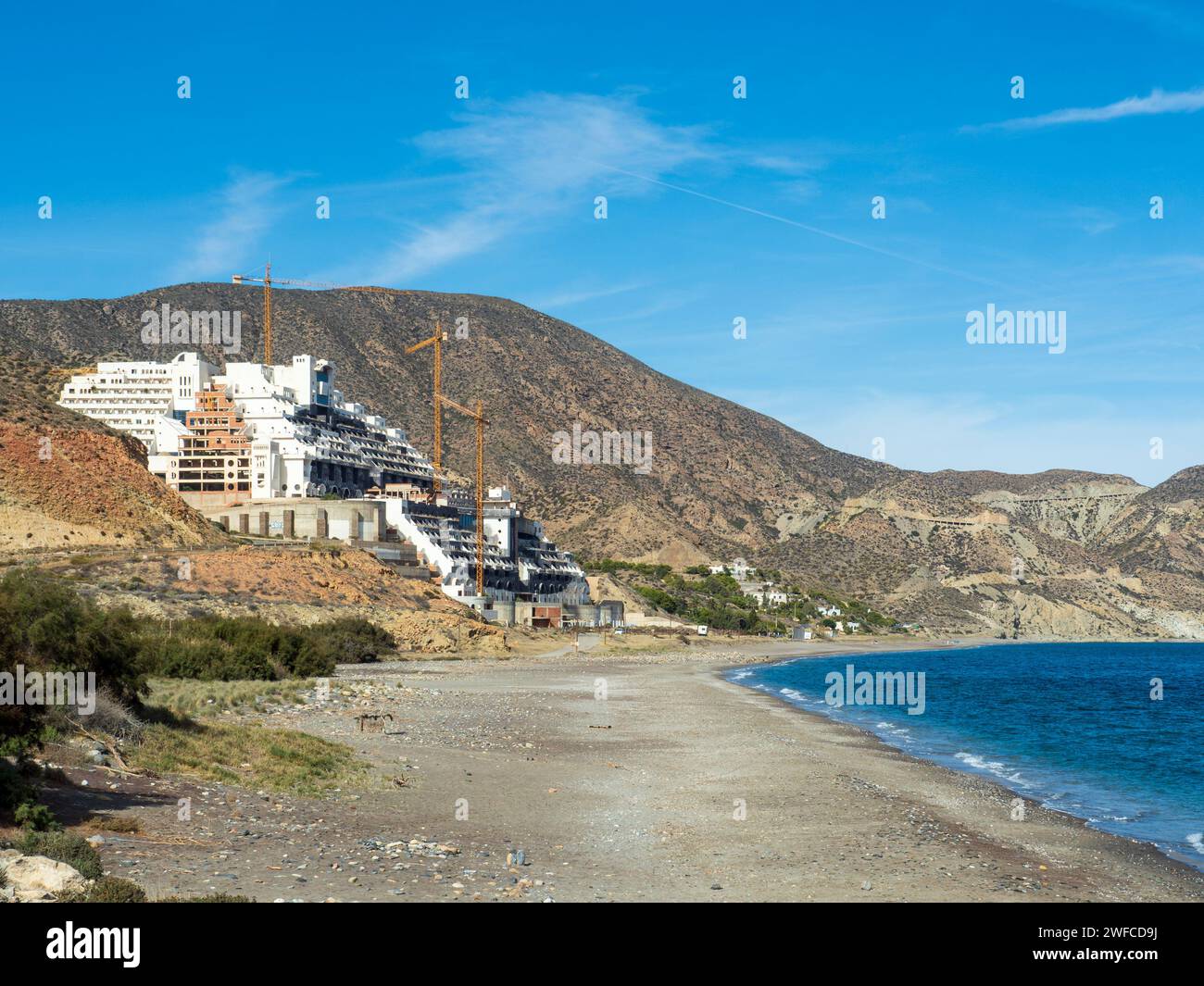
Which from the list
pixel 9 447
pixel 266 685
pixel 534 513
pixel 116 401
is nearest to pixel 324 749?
pixel 266 685

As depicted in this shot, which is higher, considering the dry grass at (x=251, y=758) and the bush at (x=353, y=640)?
the dry grass at (x=251, y=758)

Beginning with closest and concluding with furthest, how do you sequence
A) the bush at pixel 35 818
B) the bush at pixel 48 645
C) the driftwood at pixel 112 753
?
the bush at pixel 35 818 < the bush at pixel 48 645 < the driftwood at pixel 112 753

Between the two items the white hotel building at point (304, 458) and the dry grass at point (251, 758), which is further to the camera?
the white hotel building at point (304, 458)

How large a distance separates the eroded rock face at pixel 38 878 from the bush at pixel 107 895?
0.13 m

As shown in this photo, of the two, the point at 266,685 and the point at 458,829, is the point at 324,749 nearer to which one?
the point at 458,829

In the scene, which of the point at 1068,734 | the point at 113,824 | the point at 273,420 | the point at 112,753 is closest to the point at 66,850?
the point at 113,824

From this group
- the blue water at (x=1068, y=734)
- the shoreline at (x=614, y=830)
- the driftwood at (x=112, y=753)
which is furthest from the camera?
the blue water at (x=1068, y=734)

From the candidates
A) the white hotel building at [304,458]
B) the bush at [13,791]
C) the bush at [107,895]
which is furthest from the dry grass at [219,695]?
the white hotel building at [304,458]

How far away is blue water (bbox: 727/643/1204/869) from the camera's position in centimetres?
2395

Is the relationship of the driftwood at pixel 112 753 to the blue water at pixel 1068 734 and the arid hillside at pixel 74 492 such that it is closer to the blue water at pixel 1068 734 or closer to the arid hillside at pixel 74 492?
the blue water at pixel 1068 734

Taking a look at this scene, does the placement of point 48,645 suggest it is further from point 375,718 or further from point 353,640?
point 353,640

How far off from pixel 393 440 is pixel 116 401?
112 ft

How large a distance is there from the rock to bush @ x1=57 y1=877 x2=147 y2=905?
0.52ft

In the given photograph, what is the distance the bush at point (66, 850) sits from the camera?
11.6m
